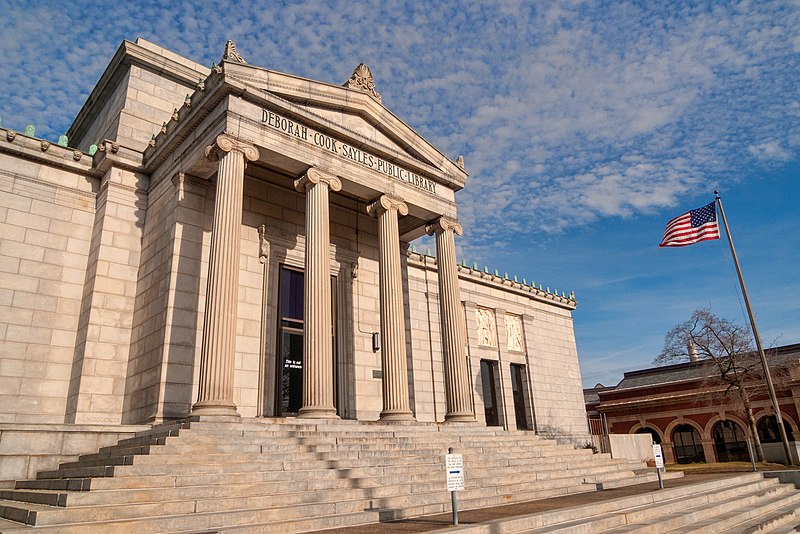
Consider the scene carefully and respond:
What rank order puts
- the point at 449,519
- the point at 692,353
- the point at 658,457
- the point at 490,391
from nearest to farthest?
1. the point at 449,519
2. the point at 658,457
3. the point at 490,391
4. the point at 692,353

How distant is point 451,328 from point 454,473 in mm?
12095

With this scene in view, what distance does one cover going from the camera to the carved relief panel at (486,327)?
31.6 meters

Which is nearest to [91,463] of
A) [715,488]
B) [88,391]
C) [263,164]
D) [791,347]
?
[88,391]

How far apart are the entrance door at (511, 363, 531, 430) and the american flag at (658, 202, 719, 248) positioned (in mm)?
11544

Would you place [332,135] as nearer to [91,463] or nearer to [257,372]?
[257,372]

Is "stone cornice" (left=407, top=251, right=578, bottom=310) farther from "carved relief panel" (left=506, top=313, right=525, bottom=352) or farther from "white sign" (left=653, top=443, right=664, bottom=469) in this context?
"white sign" (left=653, top=443, right=664, bottom=469)

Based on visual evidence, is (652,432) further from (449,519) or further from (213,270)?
(213,270)

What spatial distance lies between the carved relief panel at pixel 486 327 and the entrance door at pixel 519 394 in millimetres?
2391

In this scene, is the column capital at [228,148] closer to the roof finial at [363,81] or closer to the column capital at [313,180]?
the column capital at [313,180]

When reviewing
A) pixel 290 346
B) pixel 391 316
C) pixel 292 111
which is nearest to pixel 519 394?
pixel 391 316

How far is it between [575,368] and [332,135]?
2604 centimetres

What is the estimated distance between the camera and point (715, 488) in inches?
626

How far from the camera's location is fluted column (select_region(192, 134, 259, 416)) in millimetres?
14133

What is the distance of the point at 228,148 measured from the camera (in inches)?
640
